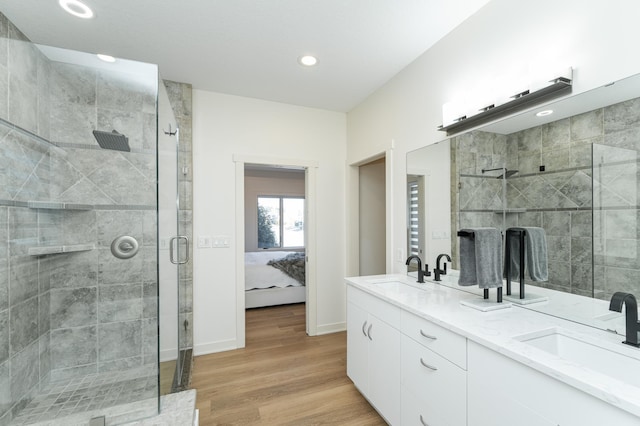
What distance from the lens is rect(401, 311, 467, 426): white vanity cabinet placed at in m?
1.27

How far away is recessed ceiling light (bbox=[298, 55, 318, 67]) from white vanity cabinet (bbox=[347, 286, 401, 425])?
1996 millimetres

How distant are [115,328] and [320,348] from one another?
6.31 feet

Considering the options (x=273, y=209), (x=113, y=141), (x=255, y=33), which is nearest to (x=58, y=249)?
(x=113, y=141)

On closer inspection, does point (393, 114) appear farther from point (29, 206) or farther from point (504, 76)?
point (29, 206)

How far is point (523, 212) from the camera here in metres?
1.58

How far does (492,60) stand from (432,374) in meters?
1.92

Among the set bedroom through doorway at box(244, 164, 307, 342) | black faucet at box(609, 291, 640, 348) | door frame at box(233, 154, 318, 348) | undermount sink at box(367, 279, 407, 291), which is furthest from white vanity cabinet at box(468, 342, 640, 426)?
bedroom through doorway at box(244, 164, 307, 342)

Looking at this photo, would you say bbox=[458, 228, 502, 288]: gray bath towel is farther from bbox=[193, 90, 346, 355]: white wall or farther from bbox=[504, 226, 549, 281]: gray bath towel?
bbox=[193, 90, 346, 355]: white wall

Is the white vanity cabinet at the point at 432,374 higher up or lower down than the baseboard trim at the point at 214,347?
higher up

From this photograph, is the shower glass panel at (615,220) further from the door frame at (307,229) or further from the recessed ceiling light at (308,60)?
the door frame at (307,229)

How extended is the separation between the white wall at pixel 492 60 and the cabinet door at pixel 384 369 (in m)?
0.78

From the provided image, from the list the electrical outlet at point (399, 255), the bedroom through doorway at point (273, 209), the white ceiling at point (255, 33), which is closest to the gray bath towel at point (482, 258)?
the electrical outlet at point (399, 255)

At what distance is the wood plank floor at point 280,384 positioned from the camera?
1977 millimetres

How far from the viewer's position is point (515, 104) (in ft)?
5.27
